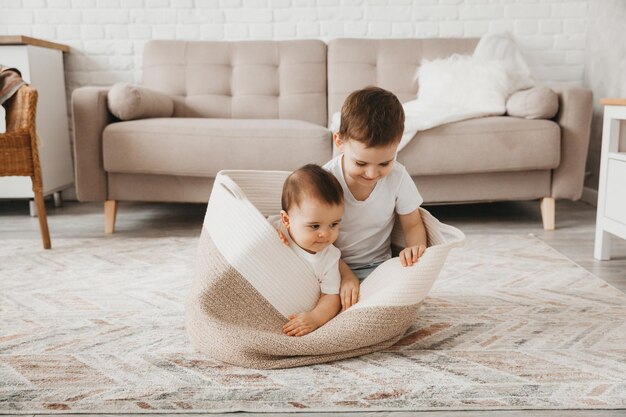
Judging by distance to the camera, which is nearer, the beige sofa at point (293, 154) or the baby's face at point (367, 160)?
the baby's face at point (367, 160)

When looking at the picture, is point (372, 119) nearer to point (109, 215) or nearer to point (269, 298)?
point (269, 298)

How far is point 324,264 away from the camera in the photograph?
1381 millimetres

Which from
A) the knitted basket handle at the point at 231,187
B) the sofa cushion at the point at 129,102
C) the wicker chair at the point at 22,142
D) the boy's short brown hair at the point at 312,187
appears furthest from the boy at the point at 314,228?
the sofa cushion at the point at 129,102

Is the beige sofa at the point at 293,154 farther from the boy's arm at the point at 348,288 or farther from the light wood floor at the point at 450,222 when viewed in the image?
the boy's arm at the point at 348,288

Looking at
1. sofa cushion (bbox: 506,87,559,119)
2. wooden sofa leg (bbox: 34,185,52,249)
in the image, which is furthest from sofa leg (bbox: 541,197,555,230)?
wooden sofa leg (bbox: 34,185,52,249)

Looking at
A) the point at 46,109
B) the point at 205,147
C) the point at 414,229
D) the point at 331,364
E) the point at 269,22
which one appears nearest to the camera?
the point at 331,364

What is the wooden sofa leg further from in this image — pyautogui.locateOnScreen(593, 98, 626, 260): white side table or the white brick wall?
pyautogui.locateOnScreen(593, 98, 626, 260): white side table

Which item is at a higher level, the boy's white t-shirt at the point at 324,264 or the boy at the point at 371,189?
the boy at the point at 371,189

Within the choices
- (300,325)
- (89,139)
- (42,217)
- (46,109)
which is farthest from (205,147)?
(300,325)

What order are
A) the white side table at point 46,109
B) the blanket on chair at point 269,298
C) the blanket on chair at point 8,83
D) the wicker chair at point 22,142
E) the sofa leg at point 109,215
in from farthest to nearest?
the white side table at point 46,109
the sofa leg at point 109,215
the blanket on chair at point 8,83
the wicker chair at point 22,142
the blanket on chair at point 269,298

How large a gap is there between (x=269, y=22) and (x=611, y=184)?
6.52 ft

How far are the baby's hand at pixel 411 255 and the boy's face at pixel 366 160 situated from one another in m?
0.18

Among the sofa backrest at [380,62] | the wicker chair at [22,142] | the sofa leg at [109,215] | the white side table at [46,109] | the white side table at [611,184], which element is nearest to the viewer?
the white side table at [611,184]

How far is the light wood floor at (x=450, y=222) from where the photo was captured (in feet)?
7.25
